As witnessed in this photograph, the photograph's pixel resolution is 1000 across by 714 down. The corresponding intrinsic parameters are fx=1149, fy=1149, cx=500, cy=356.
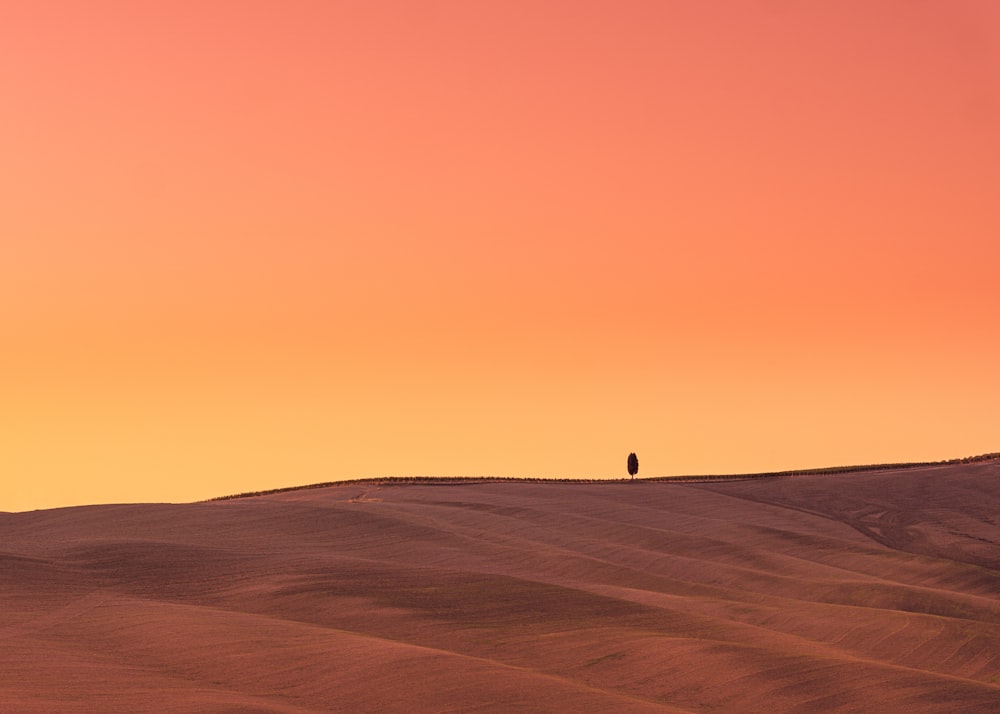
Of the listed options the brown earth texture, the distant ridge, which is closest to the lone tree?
the distant ridge

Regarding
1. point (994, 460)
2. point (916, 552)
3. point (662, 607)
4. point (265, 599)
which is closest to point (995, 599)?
point (916, 552)

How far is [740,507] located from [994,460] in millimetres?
24258

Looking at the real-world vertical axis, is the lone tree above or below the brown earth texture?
above

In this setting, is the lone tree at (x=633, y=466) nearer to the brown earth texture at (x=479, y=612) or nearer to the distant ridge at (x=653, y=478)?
the distant ridge at (x=653, y=478)

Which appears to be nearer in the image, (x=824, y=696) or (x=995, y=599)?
(x=824, y=696)

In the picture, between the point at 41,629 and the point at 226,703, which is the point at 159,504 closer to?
the point at 41,629

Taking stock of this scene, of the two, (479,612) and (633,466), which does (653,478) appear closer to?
(633,466)

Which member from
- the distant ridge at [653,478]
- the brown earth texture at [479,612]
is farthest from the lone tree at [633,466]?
the brown earth texture at [479,612]

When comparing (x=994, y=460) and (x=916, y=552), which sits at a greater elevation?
(x=994, y=460)

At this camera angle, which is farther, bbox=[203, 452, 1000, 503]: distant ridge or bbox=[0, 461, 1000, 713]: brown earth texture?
bbox=[203, 452, 1000, 503]: distant ridge

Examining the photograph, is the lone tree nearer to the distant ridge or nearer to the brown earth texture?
the distant ridge

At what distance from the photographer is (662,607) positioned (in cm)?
2598

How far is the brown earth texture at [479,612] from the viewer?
18219mm

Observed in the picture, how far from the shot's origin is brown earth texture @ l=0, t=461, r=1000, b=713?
717 inches
